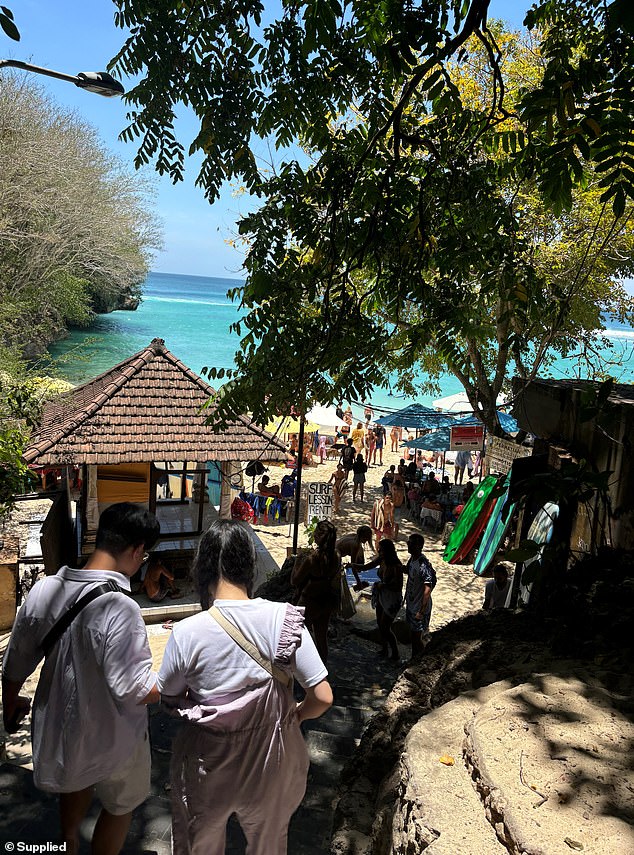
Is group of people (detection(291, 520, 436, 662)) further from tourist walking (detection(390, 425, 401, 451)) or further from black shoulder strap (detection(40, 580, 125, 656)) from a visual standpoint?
tourist walking (detection(390, 425, 401, 451))

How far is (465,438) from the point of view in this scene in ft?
57.9

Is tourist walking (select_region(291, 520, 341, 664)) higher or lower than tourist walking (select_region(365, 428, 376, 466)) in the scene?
higher

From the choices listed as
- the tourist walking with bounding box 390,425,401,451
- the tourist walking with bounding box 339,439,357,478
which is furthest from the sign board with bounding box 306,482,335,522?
the tourist walking with bounding box 390,425,401,451

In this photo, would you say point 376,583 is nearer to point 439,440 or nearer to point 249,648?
point 249,648

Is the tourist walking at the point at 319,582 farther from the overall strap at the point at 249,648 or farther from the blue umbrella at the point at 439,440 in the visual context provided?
the blue umbrella at the point at 439,440

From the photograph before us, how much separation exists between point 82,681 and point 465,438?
52.0 feet

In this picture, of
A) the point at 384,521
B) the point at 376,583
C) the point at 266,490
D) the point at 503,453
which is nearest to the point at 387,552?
the point at 376,583

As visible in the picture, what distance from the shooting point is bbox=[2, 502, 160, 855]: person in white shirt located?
2.58m

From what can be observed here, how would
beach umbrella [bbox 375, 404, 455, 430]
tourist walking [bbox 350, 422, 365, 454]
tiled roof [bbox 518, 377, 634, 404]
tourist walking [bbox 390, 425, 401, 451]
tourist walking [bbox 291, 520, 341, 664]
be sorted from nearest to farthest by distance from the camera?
tiled roof [bbox 518, 377, 634, 404] → tourist walking [bbox 291, 520, 341, 664] → beach umbrella [bbox 375, 404, 455, 430] → tourist walking [bbox 350, 422, 365, 454] → tourist walking [bbox 390, 425, 401, 451]

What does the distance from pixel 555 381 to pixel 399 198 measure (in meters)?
2.49

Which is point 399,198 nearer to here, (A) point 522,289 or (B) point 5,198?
(A) point 522,289

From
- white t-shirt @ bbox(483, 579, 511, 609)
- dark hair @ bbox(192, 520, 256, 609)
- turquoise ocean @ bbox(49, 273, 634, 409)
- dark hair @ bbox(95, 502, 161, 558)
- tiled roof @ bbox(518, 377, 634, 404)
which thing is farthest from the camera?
turquoise ocean @ bbox(49, 273, 634, 409)

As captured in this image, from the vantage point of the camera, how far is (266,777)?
7.86ft

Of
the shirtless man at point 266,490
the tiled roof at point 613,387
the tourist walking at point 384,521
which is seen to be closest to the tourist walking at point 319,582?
the tiled roof at point 613,387
